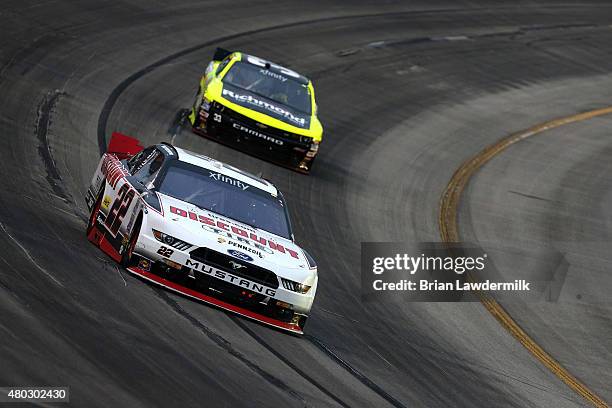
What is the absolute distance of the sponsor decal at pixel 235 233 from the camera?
39.5ft

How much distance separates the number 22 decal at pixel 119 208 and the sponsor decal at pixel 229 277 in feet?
3.75

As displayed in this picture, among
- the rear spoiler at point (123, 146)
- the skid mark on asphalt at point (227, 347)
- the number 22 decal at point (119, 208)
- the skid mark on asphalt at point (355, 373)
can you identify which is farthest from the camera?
the rear spoiler at point (123, 146)

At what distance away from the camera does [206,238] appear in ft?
38.6

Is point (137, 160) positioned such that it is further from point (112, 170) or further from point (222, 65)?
point (222, 65)

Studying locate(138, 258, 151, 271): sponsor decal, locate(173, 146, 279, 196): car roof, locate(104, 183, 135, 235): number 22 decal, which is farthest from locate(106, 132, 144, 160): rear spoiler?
locate(138, 258, 151, 271): sponsor decal

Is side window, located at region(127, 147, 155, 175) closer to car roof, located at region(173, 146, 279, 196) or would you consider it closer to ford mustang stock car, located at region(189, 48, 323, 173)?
car roof, located at region(173, 146, 279, 196)

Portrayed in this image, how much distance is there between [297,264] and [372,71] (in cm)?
1670

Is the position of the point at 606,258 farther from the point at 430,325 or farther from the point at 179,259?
the point at 179,259

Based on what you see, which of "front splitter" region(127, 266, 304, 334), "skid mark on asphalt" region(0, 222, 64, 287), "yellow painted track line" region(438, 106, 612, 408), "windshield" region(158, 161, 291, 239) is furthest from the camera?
"yellow painted track line" region(438, 106, 612, 408)

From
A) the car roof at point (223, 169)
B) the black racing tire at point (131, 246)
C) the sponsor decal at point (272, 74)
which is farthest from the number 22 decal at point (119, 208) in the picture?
the sponsor decal at point (272, 74)

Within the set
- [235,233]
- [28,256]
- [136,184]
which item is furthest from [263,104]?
[28,256]

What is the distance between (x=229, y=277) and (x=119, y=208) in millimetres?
1589

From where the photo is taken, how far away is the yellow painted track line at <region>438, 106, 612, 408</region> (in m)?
13.8

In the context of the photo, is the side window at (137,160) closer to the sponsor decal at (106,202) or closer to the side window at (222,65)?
the sponsor decal at (106,202)
